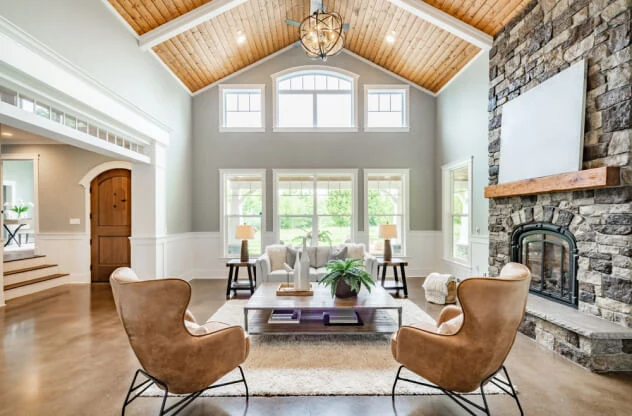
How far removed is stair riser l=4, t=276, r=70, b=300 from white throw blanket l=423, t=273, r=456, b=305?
6.41 m

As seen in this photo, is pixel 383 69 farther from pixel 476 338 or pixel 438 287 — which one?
pixel 476 338

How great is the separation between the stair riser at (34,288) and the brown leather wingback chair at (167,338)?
4773 millimetres

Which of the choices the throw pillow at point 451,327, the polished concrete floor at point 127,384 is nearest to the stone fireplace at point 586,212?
the polished concrete floor at point 127,384

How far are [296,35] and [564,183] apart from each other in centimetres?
567

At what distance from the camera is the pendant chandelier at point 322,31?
3855mm

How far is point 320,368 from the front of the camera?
2.90 metres

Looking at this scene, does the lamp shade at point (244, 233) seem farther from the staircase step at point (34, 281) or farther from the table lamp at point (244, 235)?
the staircase step at point (34, 281)

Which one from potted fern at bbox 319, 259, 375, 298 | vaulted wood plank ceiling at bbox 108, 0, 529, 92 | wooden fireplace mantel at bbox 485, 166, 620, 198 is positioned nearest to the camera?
wooden fireplace mantel at bbox 485, 166, 620, 198

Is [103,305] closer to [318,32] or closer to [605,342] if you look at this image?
[318,32]

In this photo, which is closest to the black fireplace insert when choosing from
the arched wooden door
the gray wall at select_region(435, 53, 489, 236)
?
the gray wall at select_region(435, 53, 489, 236)

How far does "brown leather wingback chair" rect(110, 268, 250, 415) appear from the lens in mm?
1999

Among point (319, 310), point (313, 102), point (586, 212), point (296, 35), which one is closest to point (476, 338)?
point (319, 310)

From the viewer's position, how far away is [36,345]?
135 inches

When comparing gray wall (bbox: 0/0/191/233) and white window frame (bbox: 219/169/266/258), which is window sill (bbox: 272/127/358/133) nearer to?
white window frame (bbox: 219/169/266/258)
